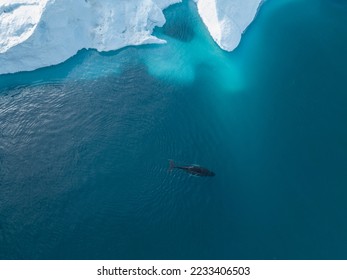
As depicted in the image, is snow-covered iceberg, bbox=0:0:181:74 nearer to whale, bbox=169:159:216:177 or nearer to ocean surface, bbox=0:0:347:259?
ocean surface, bbox=0:0:347:259

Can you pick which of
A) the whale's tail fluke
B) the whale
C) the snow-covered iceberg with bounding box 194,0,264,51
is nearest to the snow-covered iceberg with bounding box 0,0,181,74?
the snow-covered iceberg with bounding box 194,0,264,51

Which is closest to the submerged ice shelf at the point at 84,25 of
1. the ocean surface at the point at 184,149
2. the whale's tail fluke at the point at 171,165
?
the ocean surface at the point at 184,149

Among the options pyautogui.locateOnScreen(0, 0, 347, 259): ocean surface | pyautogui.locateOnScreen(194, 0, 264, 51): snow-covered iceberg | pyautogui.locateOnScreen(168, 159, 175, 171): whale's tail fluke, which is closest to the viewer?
pyautogui.locateOnScreen(0, 0, 347, 259): ocean surface

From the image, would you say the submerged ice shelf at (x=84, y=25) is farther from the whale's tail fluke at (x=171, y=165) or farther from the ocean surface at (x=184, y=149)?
the whale's tail fluke at (x=171, y=165)

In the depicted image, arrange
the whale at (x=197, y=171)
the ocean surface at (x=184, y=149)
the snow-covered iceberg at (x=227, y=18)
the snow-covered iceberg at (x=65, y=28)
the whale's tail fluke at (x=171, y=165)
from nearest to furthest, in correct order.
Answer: the ocean surface at (x=184, y=149) < the whale at (x=197, y=171) < the whale's tail fluke at (x=171, y=165) < the snow-covered iceberg at (x=65, y=28) < the snow-covered iceberg at (x=227, y=18)

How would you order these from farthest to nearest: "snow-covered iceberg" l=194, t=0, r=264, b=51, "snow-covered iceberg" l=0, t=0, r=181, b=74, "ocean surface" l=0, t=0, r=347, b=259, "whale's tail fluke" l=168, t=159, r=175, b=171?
1. "snow-covered iceberg" l=194, t=0, r=264, b=51
2. "snow-covered iceberg" l=0, t=0, r=181, b=74
3. "whale's tail fluke" l=168, t=159, r=175, b=171
4. "ocean surface" l=0, t=0, r=347, b=259

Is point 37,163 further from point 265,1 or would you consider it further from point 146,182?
point 265,1

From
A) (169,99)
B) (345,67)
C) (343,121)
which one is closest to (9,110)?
(169,99)
